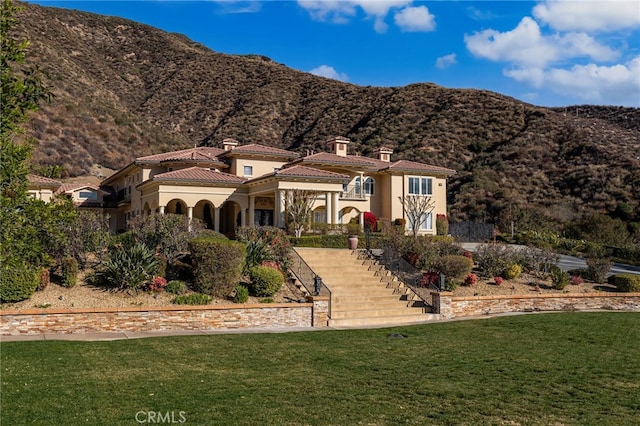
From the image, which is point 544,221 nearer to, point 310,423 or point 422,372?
point 422,372

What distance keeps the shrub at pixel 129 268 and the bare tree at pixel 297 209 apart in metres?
13.7

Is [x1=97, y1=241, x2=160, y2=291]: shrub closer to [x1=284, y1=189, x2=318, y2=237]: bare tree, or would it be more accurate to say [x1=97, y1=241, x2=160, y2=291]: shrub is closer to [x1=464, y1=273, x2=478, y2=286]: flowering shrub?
[x1=464, y1=273, x2=478, y2=286]: flowering shrub

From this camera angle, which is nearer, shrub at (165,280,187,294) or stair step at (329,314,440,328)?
shrub at (165,280,187,294)

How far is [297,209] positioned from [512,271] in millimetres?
12871

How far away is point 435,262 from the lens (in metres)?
24.9

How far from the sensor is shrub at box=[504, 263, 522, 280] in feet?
84.6

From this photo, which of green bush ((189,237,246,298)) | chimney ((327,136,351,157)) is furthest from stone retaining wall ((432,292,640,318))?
chimney ((327,136,351,157))

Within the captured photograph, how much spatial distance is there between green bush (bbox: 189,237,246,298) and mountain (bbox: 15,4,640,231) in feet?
107

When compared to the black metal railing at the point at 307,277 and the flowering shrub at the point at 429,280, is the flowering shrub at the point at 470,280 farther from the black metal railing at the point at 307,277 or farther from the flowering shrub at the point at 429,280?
the black metal railing at the point at 307,277

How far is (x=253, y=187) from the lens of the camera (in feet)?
121

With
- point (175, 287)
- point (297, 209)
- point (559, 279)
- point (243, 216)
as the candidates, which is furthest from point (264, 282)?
point (243, 216)

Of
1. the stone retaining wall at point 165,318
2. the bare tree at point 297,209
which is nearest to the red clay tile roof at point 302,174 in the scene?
the bare tree at point 297,209

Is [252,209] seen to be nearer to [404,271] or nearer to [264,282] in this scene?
[404,271]

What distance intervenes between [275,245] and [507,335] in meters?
10.5
